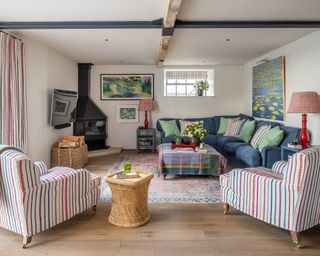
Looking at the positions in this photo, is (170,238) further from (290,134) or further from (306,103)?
(290,134)

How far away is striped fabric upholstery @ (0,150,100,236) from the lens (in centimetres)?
229

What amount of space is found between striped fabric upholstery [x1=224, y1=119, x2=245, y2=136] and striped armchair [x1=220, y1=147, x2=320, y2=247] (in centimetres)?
369

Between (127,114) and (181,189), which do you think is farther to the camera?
(127,114)

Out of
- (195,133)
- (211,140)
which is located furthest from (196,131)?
(211,140)

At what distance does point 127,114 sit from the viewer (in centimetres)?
753

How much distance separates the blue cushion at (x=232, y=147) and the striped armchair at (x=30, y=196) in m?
3.40

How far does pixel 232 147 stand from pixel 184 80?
2929 mm

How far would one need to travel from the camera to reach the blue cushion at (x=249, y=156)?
14.8 feet

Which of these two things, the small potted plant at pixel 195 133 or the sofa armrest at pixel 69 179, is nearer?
the sofa armrest at pixel 69 179

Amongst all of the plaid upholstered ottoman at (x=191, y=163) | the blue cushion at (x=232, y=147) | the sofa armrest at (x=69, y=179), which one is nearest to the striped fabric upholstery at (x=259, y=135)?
the blue cushion at (x=232, y=147)

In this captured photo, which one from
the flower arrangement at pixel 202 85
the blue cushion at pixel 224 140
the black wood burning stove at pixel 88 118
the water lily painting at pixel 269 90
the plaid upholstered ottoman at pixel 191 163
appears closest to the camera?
the plaid upholstered ottoman at pixel 191 163

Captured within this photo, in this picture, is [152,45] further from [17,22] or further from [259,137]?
[259,137]

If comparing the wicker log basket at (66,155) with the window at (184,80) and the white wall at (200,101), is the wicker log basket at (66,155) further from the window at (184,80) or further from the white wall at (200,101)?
the window at (184,80)

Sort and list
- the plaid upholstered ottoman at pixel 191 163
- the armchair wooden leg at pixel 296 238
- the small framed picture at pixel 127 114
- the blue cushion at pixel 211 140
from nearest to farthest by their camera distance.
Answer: the armchair wooden leg at pixel 296 238 < the plaid upholstered ottoman at pixel 191 163 < the blue cushion at pixel 211 140 < the small framed picture at pixel 127 114
